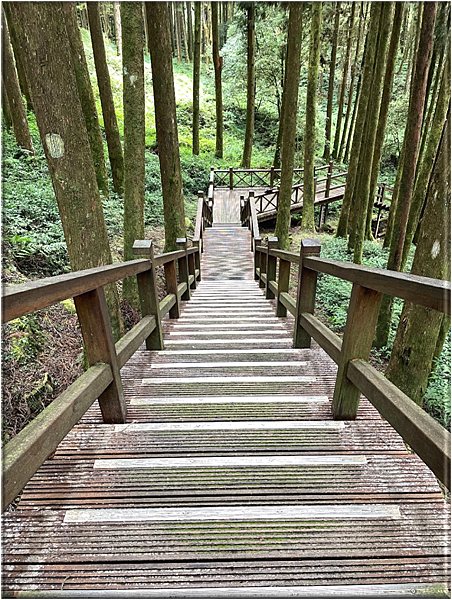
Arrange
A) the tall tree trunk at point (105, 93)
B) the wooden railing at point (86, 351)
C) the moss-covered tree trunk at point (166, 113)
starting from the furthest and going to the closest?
the tall tree trunk at point (105, 93)
the moss-covered tree trunk at point (166, 113)
the wooden railing at point (86, 351)

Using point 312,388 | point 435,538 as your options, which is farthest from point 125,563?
point 312,388

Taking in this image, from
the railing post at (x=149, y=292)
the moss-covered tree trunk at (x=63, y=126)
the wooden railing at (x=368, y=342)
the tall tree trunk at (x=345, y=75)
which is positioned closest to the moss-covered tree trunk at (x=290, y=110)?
the wooden railing at (x=368, y=342)

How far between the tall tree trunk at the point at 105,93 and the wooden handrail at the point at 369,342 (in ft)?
26.4

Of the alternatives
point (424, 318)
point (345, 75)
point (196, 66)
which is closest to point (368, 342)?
point (424, 318)

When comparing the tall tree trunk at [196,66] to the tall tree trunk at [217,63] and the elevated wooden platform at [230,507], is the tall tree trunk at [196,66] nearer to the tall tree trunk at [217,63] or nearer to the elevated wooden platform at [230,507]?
the tall tree trunk at [217,63]

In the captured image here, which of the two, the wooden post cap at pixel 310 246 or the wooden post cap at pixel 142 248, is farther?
the wooden post cap at pixel 310 246

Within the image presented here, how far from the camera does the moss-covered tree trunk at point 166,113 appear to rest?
602 cm

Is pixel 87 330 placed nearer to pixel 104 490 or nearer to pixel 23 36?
pixel 104 490

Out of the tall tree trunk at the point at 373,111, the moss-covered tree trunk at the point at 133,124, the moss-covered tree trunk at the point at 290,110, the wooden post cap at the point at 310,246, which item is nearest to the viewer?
the wooden post cap at the point at 310,246

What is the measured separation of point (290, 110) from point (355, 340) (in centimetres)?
796

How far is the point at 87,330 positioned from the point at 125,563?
107 cm

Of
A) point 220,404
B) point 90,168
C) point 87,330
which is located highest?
point 90,168

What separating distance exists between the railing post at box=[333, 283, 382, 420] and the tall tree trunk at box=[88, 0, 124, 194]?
9020 mm

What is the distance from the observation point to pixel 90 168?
3365 millimetres
